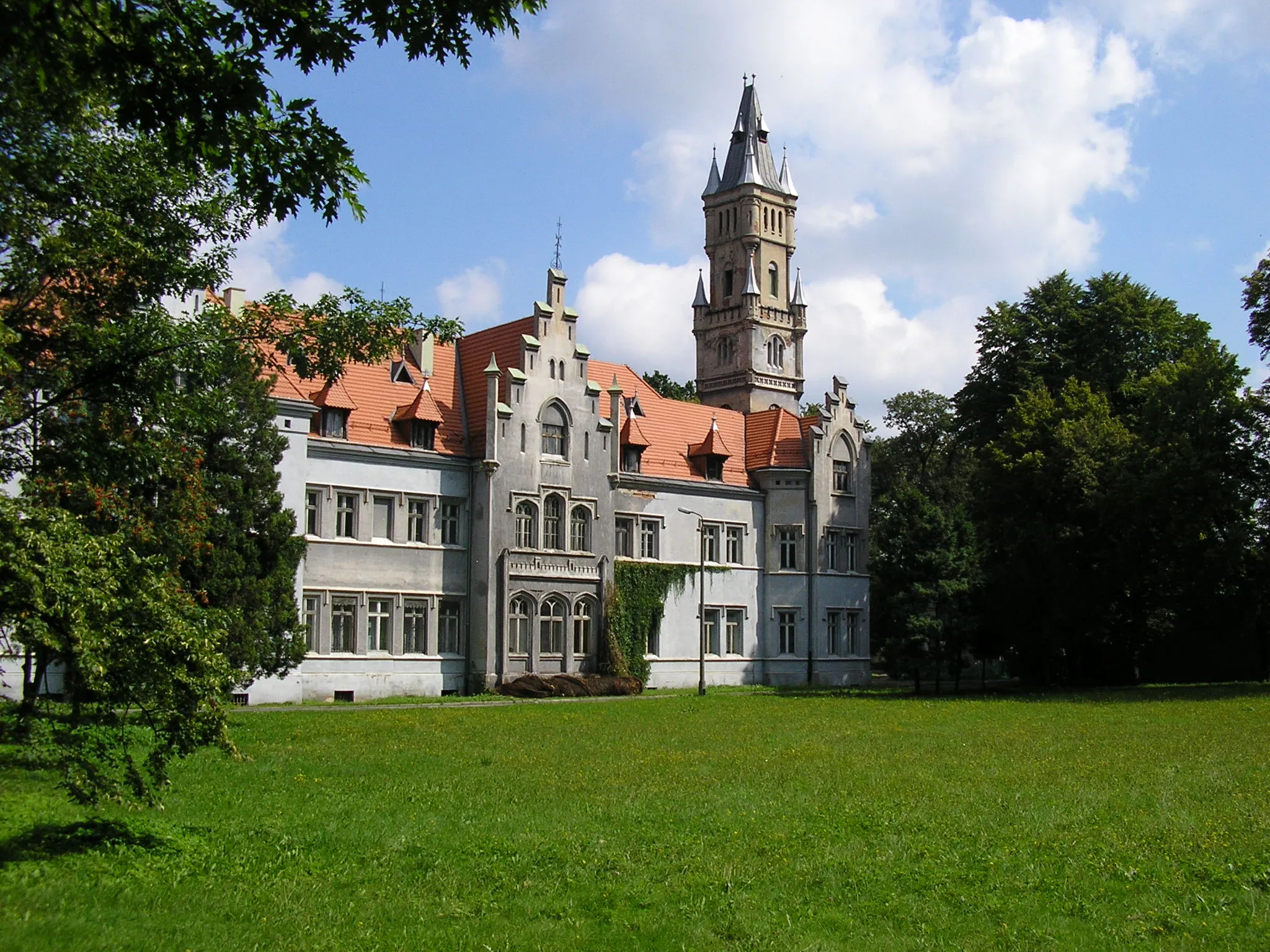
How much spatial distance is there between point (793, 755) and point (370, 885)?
39.5 ft

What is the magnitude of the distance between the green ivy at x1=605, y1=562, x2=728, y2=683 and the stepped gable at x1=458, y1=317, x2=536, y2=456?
285 inches

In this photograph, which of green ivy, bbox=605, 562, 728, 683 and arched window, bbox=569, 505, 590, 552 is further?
arched window, bbox=569, 505, 590, 552

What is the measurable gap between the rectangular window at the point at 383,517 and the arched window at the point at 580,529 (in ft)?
22.2

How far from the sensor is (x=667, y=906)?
1125 cm

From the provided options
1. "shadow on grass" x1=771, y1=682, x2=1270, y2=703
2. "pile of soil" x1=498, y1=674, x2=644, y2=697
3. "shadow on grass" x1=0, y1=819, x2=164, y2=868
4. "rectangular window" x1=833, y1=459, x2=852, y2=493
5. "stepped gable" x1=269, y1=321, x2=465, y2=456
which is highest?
"stepped gable" x1=269, y1=321, x2=465, y2=456

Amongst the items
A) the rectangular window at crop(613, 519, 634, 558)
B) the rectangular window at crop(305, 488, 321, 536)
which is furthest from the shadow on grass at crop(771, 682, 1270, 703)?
the rectangular window at crop(305, 488, 321, 536)

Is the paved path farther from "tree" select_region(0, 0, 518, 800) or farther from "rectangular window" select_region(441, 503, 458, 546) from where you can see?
"tree" select_region(0, 0, 518, 800)

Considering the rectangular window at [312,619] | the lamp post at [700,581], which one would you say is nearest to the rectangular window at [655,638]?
the lamp post at [700,581]

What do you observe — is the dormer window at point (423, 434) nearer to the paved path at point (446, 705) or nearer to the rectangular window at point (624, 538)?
the rectangular window at point (624, 538)

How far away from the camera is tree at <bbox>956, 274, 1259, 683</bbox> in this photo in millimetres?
46281

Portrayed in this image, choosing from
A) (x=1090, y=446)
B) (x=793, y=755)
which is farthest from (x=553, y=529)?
(x=793, y=755)

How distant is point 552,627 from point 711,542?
9336mm

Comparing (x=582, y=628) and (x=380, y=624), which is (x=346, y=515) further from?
(x=582, y=628)

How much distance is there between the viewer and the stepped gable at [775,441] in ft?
178
